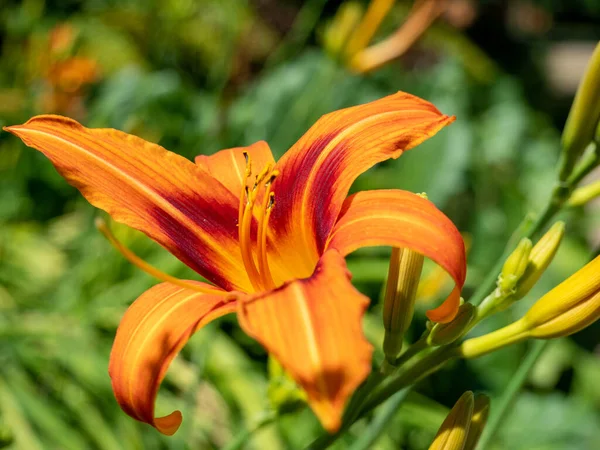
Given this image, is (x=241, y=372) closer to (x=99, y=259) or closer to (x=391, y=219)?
(x=99, y=259)

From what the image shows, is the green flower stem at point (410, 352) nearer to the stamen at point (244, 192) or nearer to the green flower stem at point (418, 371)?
the green flower stem at point (418, 371)

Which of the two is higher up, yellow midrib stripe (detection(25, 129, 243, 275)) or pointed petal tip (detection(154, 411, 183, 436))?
yellow midrib stripe (detection(25, 129, 243, 275))

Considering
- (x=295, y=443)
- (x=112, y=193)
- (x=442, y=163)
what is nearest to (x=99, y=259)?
(x=295, y=443)

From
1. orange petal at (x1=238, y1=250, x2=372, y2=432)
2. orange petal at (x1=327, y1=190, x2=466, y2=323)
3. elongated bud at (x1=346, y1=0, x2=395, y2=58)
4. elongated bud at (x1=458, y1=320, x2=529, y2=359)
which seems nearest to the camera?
orange petal at (x1=238, y1=250, x2=372, y2=432)

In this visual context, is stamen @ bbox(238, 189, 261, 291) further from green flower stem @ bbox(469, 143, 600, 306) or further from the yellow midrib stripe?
green flower stem @ bbox(469, 143, 600, 306)

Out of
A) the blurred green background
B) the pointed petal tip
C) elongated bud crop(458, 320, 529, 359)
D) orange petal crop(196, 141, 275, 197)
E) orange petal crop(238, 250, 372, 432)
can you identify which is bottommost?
the blurred green background

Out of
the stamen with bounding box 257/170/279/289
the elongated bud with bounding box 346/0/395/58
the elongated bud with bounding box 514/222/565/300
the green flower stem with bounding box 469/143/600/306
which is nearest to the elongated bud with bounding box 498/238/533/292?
the elongated bud with bounding box 514/222/565/300

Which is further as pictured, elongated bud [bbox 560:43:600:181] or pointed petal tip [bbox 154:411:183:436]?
elongated bud [bbox 560:43:600:181]
